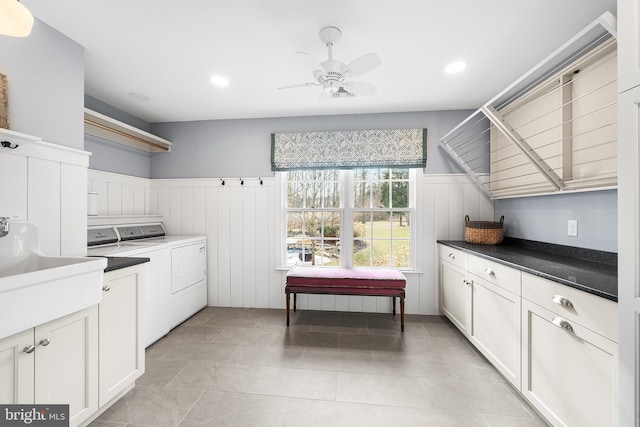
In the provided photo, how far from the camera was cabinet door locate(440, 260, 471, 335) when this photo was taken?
2.49m

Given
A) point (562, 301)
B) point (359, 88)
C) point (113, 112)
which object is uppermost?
point (113, 112)

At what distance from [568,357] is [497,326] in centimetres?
64

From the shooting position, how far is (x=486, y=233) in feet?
9.04

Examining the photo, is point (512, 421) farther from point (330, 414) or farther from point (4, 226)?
point (4, 226)

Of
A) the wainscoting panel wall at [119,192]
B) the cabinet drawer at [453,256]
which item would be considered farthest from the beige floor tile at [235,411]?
the wainscoting panel wall at [119,192]

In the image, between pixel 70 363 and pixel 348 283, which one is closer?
pixel 70 363

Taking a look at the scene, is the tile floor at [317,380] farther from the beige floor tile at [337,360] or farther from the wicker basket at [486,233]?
the wicker basket at [486,233]

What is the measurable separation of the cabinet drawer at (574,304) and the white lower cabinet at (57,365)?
2.60 m

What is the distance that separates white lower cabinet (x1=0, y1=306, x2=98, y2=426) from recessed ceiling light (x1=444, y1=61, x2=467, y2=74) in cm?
308

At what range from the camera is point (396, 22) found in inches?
67.6

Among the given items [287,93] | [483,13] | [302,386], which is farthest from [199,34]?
[302,386]

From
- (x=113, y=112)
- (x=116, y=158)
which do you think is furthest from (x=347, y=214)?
(x=113, y=112)

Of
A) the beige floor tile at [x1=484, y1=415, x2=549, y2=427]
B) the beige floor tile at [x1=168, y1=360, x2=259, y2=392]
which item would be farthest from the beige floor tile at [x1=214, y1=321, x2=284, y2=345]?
the beige floor tile at [x1=484, y1=415, x2=549, y2=427]

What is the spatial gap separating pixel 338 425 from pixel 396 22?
2.54 metres
